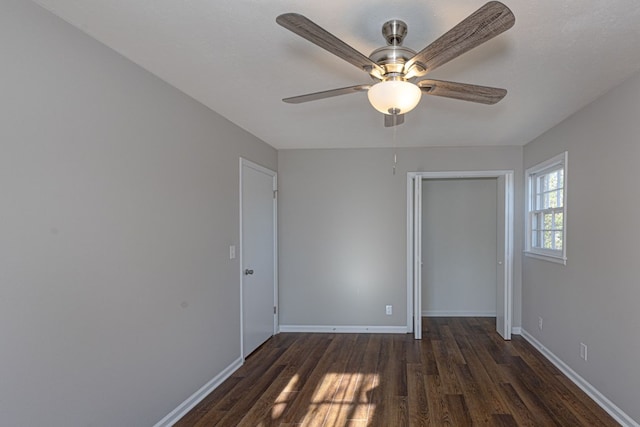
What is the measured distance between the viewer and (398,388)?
122 inches

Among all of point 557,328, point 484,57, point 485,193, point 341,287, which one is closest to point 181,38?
point 484,57

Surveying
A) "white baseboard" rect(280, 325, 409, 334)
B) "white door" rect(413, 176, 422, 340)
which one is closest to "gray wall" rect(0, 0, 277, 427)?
"white baseboard" rect(280, 325, 409, 334)

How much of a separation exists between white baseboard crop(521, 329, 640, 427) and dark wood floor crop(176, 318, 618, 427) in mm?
48

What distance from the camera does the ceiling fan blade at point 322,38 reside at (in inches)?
52.0

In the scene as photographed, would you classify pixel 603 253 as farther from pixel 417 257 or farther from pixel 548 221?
pixel 417 257

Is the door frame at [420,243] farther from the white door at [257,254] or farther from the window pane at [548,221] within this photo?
the white door at [257,254]

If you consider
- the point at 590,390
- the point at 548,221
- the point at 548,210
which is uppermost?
the point at 548,210

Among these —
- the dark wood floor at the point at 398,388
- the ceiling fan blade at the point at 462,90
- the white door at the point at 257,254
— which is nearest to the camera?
the ceiling fan blade at the point at 462,90

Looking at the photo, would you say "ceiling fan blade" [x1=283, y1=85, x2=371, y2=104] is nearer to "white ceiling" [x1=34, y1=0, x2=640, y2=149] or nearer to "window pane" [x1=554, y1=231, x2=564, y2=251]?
"white ceiling" [x1=34, y1=0, x2=640, y2=149]

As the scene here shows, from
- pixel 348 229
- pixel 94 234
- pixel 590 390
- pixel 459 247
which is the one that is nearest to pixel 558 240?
pixel 590 390

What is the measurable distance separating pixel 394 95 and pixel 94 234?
1653 mm

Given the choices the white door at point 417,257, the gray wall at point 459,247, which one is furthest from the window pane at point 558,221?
the gray wall at point 459,247

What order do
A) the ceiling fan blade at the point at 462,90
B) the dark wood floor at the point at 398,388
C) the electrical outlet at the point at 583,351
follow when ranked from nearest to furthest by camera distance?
the ceiling fan blade at the point at 462,90 → the dark wood floor at the point at 398,388 → the electrical outlet at the point at 583,351

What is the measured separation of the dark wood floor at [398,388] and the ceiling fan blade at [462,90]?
84.3 inches
